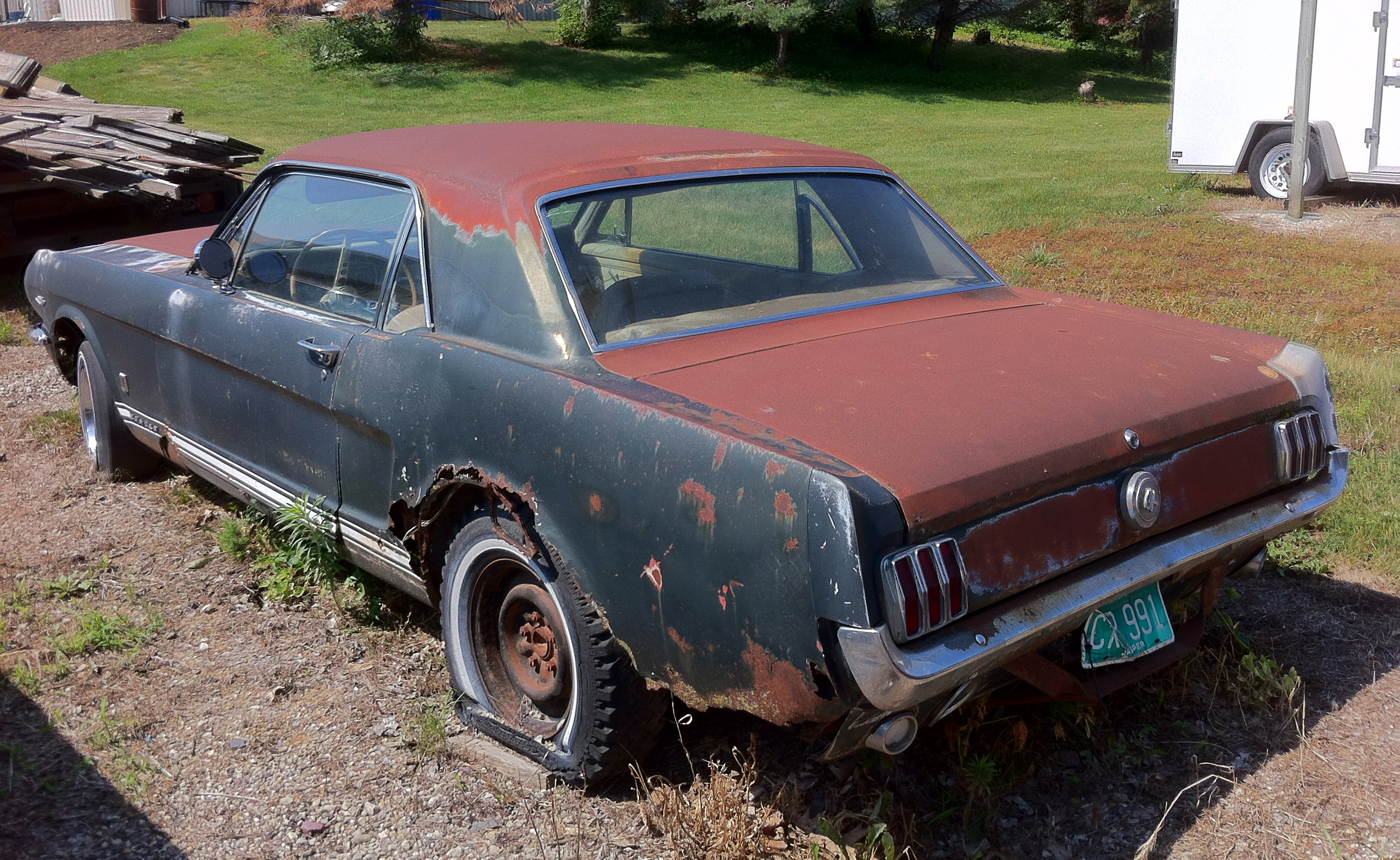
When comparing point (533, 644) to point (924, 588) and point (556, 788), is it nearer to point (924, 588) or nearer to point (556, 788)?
point (556, 788)

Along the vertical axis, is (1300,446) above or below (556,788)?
above

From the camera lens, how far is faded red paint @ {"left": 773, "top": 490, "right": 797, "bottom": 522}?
2.20 meters

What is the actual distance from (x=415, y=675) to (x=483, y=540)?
30.9 inches

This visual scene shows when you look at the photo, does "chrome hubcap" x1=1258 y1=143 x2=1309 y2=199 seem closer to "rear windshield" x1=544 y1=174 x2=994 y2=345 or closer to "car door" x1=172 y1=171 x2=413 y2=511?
"rear windshield" x1=544 y1=174 x2=994 y2=345

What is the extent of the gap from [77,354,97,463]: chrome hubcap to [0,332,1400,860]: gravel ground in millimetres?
1427

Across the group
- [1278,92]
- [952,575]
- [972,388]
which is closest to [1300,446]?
[972,388]

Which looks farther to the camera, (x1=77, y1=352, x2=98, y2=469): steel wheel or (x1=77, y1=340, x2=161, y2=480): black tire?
(x1=77, y1=352, x2=98, y2=469): steel wheel

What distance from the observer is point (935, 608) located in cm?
221

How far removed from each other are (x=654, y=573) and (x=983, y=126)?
71.9ft

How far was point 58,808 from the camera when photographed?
115 inches

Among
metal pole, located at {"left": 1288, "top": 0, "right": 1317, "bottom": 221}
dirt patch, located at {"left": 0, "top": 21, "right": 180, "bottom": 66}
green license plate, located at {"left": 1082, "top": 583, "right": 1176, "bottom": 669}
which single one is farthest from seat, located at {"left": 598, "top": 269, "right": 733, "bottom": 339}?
dirt patch, located at {"left": 0, "top": 21, "right": 180, "bottom": 66}

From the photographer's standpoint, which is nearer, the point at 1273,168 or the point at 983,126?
the point at 1273,168

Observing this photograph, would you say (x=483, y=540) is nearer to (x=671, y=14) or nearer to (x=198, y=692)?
(x=198, y=692)

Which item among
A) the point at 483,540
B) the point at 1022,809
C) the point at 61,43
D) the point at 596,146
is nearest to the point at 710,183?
the point at 596,146
